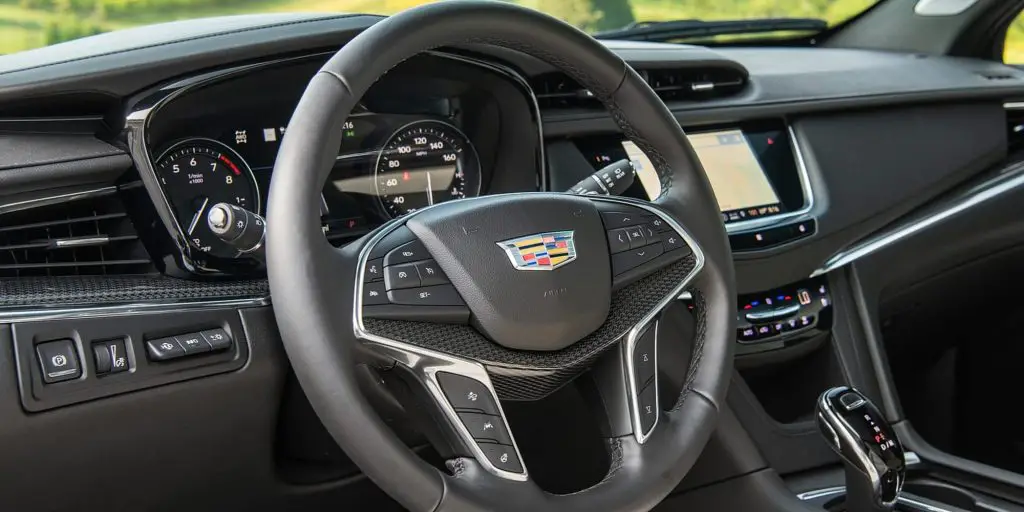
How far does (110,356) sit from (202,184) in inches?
14.1

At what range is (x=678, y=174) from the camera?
4.78 ft

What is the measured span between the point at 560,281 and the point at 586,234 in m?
0.09

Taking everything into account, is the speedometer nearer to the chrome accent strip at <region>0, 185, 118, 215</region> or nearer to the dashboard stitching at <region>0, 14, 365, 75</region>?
the dashboard stitching at <region>0, 14, 365, 75</region>

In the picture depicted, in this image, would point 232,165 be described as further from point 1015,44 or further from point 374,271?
point 1015,44

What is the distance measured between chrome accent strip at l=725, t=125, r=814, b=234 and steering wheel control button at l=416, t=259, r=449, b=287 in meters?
0.82

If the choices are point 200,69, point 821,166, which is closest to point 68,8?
point 200,69

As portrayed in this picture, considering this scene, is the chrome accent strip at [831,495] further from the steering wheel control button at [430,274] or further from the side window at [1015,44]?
the side window at [1015,44]

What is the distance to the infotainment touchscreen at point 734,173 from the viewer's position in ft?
6.50

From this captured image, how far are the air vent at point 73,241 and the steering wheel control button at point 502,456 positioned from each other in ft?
1.90

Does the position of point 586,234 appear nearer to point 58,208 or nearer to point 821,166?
point 58,208

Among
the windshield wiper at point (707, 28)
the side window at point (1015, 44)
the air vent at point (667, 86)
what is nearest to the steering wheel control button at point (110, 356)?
the air vent at point (667, 86)

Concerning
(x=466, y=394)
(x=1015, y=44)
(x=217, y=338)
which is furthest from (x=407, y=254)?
(x=1015, y=44)

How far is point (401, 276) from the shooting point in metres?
1.20

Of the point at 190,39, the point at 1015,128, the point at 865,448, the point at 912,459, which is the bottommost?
the point at 912,459
